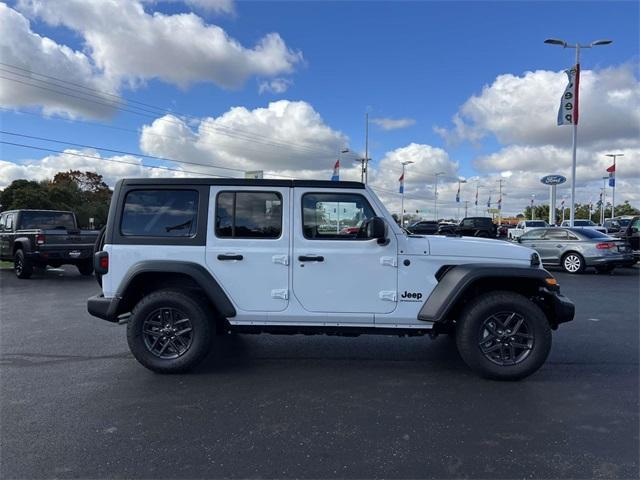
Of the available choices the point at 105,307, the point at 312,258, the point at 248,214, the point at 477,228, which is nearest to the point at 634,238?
the point at 312,258

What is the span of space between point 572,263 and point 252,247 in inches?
497

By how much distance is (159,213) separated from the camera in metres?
4.64

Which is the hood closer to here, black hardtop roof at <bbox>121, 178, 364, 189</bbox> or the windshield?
black hardtop roof at <bbox>121, 178, 364, 189</bbox>

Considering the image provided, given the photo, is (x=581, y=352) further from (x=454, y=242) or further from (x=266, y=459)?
(x=266, y=459)

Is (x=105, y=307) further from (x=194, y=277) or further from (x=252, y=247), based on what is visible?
(x=252, y=247)

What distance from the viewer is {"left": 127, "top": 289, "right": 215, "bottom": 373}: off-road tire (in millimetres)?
4434

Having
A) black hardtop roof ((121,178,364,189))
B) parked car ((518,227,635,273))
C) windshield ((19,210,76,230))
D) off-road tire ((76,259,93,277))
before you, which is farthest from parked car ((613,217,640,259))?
windshield ((19,210,76,230))

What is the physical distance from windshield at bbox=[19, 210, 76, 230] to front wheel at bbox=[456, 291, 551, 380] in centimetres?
1201

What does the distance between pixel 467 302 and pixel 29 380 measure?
4363 mm

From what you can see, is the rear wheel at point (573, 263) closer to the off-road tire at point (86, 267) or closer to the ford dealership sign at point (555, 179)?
the off-road tire at point (86, 267)

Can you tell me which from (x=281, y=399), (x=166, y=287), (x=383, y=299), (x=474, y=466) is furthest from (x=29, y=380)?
(x=474, y=466)

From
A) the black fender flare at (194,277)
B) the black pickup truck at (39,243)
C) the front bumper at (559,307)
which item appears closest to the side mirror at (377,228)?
the black fender flare at (194,277)

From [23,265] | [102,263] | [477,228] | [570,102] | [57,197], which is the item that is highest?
[570,102]

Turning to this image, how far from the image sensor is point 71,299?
353 inches
